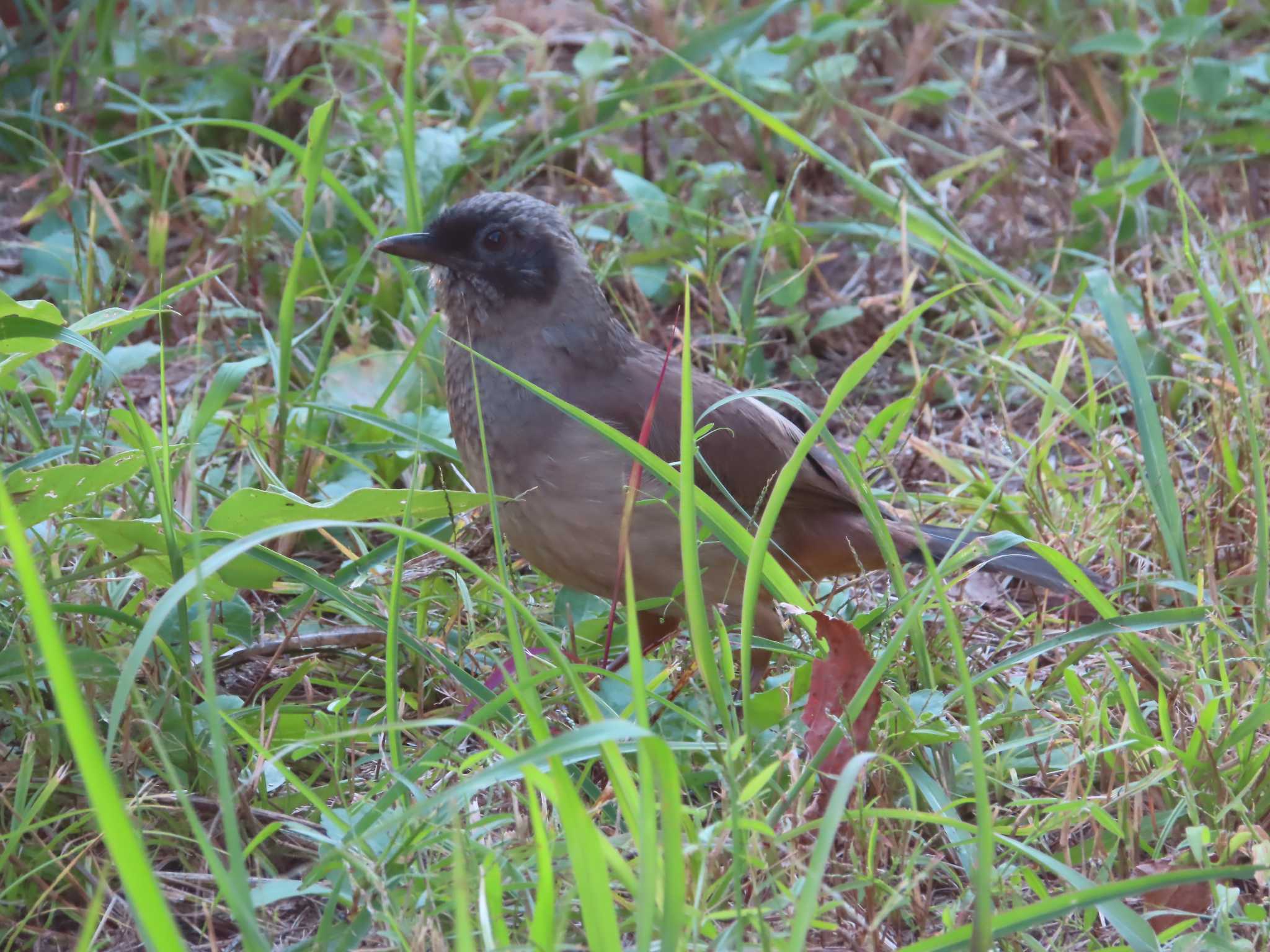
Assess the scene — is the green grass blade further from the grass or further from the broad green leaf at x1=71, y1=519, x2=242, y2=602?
the broad green leaf at x1=71, y1=519, x2=242, y2=602

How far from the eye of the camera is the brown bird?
297 cm

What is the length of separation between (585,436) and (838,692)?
0.93 m

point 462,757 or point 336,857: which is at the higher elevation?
point 336,857

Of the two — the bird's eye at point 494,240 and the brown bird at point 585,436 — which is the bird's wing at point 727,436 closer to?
the brown bird at point 585,436

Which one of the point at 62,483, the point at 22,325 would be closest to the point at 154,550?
the point at 62,483

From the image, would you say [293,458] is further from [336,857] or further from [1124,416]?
[1124,416]

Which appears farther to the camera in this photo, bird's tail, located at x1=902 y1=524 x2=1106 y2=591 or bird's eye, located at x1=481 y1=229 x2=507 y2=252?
bird's eye, located at x1=481 y1=229 x2=507 y2=252

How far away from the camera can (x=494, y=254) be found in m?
3.37

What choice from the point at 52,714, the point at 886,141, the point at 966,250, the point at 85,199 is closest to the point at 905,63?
the point at 886,141

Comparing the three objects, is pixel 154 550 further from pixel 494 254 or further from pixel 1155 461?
pixel 1155 461

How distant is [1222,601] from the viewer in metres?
2.98

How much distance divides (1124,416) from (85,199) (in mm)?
3300

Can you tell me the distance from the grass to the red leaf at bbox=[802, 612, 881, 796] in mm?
47

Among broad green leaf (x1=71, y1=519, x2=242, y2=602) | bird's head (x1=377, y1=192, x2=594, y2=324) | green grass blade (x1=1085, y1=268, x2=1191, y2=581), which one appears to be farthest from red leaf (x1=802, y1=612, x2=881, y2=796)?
bird's head (x1=377, y1=192, x2=594, y2=324)
